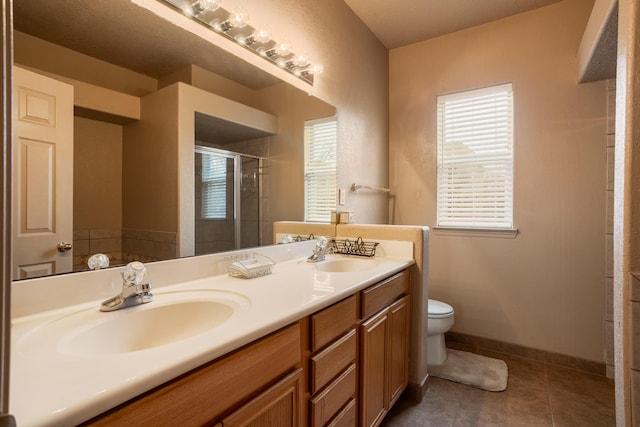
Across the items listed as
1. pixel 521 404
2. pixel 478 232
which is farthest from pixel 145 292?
pixel 478 232

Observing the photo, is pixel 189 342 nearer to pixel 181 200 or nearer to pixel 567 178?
pixel 181 200

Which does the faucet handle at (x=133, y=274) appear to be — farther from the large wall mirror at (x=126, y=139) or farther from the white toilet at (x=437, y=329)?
the white toilet at (x=437, y=329)

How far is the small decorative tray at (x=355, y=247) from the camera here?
197cm

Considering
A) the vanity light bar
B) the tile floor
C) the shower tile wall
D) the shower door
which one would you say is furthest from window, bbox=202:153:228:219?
the shower tile wall

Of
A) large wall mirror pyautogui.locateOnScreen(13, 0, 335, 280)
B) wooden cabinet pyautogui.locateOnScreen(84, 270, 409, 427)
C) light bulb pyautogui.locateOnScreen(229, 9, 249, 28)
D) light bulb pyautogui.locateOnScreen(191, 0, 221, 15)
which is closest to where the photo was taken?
wooden cabinet pyautogui.locateOnScreen(84, 270, 409, 427)

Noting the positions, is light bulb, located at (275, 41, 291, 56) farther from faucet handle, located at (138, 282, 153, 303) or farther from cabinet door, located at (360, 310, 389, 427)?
cabinet door, located at (360, 310, 389, 427)

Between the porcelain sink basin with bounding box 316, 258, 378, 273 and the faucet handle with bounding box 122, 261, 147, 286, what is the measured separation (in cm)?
93

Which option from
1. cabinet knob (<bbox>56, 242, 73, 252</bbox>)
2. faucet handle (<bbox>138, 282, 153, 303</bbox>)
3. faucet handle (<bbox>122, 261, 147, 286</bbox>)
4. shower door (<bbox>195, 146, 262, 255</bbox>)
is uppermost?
shower door (<bbox>195, 146, 262, 255</bbox>)

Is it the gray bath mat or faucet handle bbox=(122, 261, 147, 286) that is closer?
faucet handle bbox=(122, 261, 147, 286)

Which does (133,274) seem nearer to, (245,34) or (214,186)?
(214,186)

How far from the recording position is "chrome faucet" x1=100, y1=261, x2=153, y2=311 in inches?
35.3

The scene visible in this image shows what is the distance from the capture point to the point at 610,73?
6.43ft

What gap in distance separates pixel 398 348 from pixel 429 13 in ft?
7.78

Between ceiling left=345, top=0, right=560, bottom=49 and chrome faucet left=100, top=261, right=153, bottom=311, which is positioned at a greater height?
ceiling left=345, top=0, right=560, bottom=49
